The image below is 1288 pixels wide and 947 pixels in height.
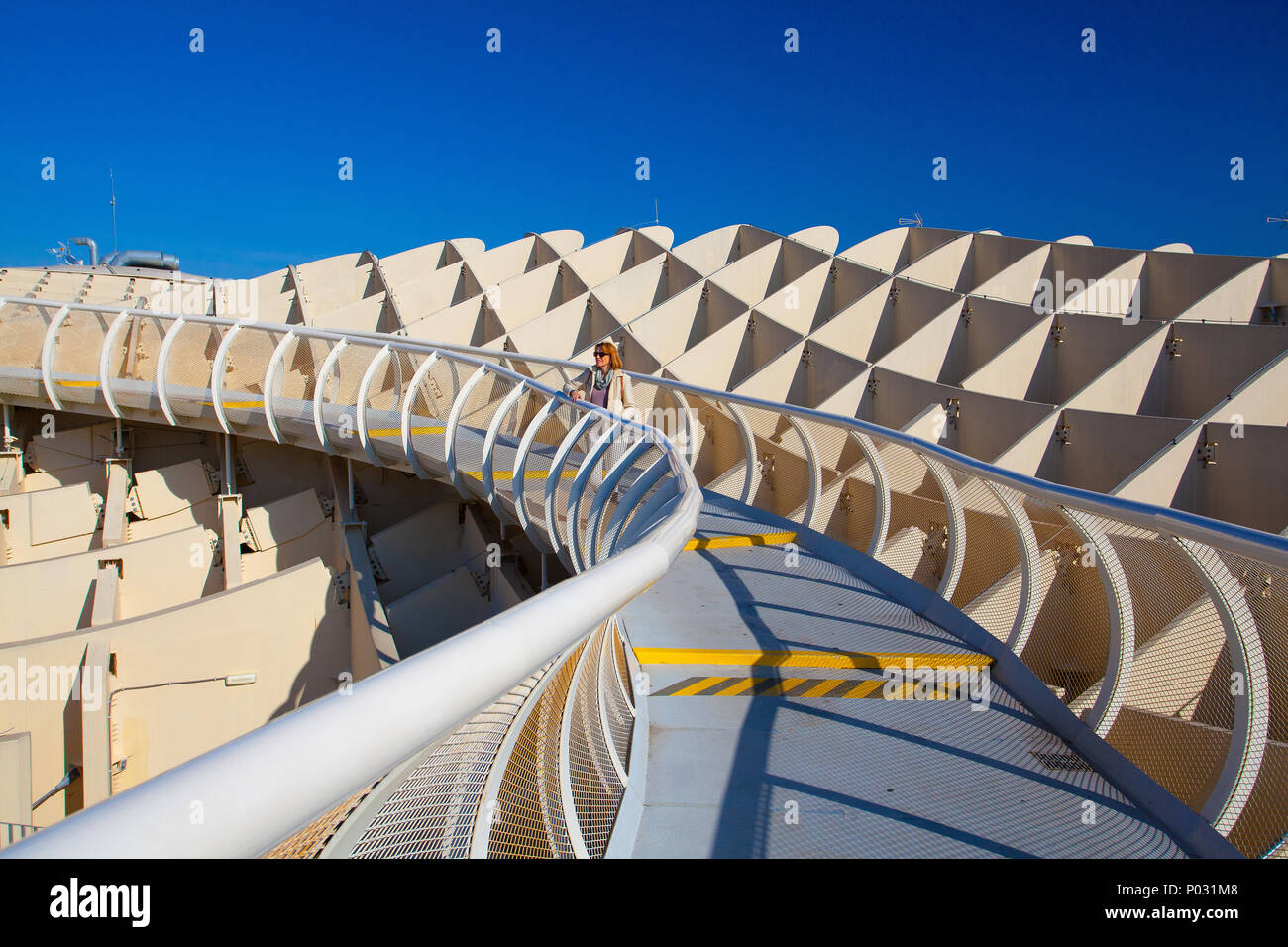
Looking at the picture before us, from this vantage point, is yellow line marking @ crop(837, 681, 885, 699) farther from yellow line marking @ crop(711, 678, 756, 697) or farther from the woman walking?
the woman walking

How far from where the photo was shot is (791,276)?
59.1ft

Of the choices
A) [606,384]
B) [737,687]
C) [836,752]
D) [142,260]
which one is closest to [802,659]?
[737,687]

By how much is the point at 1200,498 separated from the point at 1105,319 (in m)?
4.43

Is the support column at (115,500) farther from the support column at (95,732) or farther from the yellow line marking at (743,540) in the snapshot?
the yellow line marking at (743,540)

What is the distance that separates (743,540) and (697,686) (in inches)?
107

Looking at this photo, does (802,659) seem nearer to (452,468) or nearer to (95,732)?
(452,468)

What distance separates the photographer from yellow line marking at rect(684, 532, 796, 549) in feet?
20.4

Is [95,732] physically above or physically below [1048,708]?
below

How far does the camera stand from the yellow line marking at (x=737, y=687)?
363 cm

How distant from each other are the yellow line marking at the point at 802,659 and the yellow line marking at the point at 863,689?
0.16 metres

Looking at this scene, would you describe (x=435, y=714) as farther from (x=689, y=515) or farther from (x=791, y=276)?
(x=791, y=276)

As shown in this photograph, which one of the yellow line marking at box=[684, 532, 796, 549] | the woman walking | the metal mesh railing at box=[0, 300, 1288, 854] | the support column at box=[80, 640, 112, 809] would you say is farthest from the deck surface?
the support column at box=[80, 640, 112, 809]

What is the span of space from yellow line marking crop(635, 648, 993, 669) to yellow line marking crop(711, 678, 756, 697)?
0.38 feet

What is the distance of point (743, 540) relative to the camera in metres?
6.31
